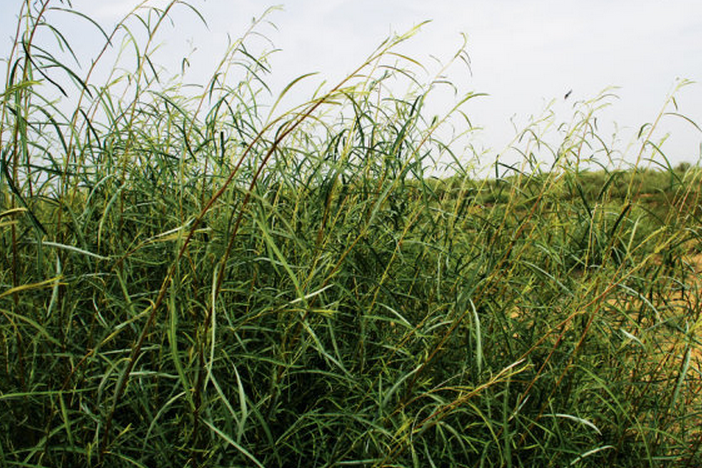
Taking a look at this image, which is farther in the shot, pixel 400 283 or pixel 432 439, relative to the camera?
pixel 400 283

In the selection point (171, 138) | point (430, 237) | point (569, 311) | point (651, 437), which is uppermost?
point (171, 138)

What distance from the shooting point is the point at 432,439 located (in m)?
1.61

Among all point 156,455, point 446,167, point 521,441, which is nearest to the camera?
point 156,455

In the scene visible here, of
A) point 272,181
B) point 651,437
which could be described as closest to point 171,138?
point 272,181

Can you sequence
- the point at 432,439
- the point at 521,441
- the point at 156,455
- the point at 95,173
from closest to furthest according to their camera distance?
the point at 156,455
the point at 521,441
the point at 432,439
the point at 95,173

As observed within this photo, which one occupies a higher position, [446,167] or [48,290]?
[446,167]

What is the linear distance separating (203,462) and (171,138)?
1140 mm

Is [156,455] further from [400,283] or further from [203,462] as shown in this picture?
[400,283]

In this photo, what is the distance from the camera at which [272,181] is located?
6.10 ft

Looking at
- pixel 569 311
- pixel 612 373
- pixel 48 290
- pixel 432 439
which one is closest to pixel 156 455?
pixel 48 290

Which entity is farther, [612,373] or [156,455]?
[612,373]

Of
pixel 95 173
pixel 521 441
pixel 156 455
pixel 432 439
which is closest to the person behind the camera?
pixel 156 455

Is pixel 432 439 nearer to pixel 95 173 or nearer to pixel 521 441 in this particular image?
pixel 521 441

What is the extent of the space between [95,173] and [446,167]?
1169mm
